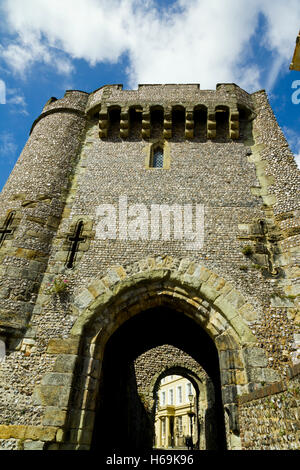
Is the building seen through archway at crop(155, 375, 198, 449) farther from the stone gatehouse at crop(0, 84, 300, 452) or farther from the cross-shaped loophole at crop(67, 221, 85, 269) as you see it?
the cross-shaped loophole at crop(67, 221, 85, 269)

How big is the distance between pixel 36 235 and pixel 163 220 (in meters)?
2.83

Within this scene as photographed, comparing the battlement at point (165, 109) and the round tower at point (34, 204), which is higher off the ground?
the battlement at point (165, 109)

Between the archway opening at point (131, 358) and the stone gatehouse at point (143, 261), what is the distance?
0.06m

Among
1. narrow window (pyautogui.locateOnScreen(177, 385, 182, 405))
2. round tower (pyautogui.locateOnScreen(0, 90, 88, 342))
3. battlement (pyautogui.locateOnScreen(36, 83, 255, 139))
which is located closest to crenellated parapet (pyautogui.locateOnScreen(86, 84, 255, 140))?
battlement (pyautogui.locateOnScreen(36, 83, 255, 139))

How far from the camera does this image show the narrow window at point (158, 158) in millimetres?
8203

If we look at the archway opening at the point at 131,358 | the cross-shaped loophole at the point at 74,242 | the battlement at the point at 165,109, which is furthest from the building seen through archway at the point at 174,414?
the battlement at the point at 165,109

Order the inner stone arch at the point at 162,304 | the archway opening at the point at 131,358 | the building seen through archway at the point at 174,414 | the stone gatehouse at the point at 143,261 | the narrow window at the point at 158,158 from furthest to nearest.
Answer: the building seen through archway at the point at 174,414, the narrow window at the point at 158,158, the archway opening at the point at 131,358, the inner stone arch at the point at 162,304, the stone gatehouse at the point at 143,261

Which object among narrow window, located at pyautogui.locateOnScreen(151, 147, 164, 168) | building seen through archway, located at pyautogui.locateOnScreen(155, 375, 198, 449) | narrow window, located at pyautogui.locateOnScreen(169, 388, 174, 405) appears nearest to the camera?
narrow window, located at pyautogui.locateOnScreen(151, 147, 164, 168)

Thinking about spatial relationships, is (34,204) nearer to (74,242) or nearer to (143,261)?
(74,242)

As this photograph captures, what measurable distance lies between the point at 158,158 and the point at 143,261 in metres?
3.49

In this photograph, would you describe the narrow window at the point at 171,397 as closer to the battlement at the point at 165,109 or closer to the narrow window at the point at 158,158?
the narrow window at the point at 158,158

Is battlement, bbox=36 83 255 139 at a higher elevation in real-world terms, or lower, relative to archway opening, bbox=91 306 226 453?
higher

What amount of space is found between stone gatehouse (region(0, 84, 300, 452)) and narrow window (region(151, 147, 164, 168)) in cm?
5

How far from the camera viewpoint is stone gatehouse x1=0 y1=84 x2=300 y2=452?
4.87 m
